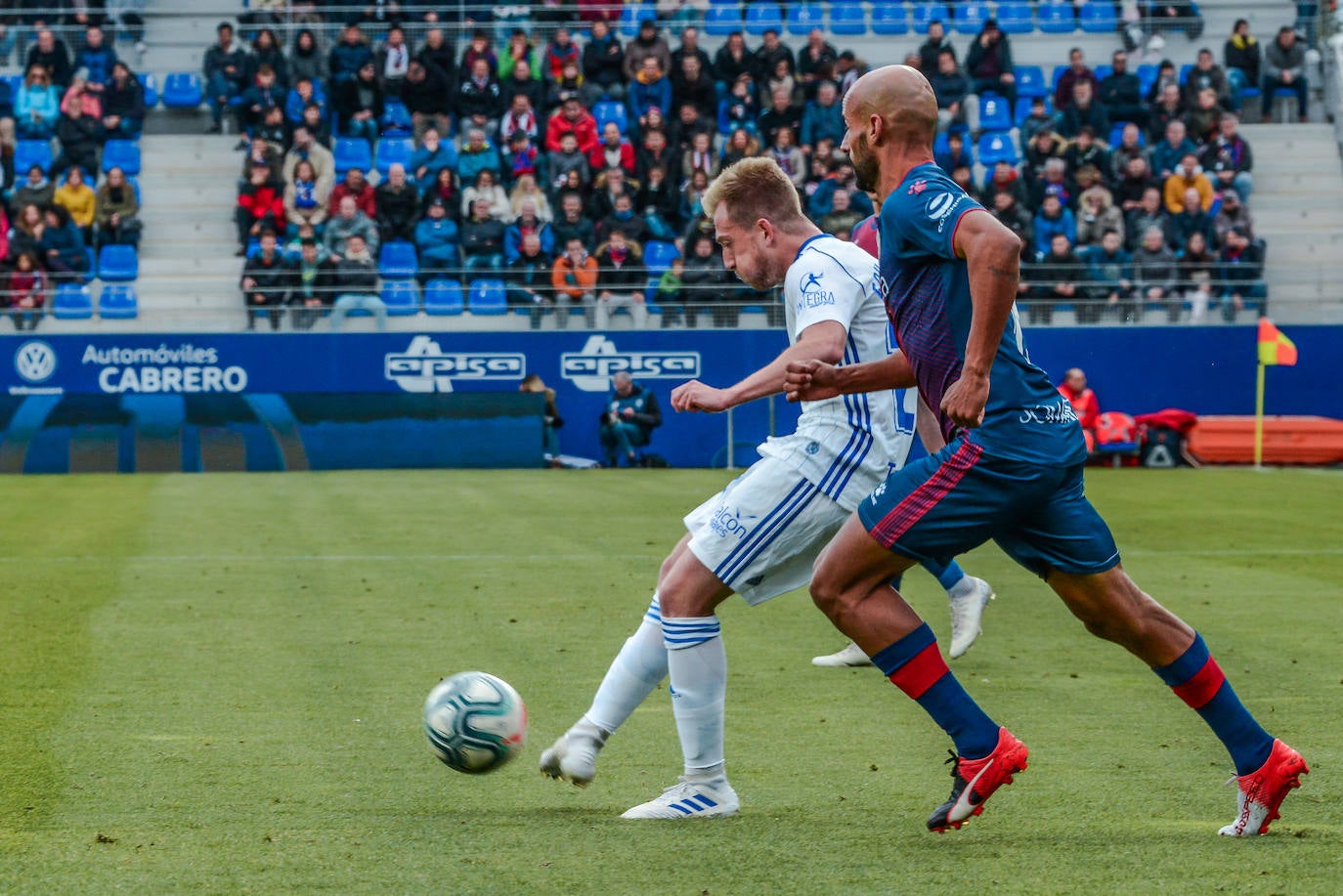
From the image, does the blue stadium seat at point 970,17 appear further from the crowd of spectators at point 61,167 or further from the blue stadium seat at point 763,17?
the crowd of spectators at point 61,167

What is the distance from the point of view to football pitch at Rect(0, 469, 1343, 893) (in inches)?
162

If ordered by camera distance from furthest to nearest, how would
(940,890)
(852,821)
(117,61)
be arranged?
1. (117,61)
2. (852,821)
3. (940,890)

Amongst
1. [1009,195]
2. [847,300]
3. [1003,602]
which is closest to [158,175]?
[1009,195]

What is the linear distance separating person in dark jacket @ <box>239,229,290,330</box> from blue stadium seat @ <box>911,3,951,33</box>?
1239 cm

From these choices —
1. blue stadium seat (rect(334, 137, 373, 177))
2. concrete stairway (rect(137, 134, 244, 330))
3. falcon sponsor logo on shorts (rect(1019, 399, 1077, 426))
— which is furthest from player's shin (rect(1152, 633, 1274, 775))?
blue stadium seat (rect(334, 137, 373, 177))

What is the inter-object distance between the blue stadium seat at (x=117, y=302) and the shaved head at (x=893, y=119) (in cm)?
2143

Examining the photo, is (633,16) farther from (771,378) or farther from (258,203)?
(771,378)

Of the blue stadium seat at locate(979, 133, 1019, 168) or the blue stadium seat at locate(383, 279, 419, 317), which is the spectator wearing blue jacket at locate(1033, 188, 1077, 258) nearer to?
the blue stadium seat at locate(979, 133, 1019, 168)

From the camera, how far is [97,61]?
27141 mm

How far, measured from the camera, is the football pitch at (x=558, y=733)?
→ 4.12 meters

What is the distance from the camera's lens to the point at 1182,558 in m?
12.0

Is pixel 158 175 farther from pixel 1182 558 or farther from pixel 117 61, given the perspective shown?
pixel 1182 558

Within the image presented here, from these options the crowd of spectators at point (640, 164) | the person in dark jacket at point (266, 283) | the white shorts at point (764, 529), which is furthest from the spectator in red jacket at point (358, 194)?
the white shorts at point (764, 529)

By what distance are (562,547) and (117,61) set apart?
1812 cm
